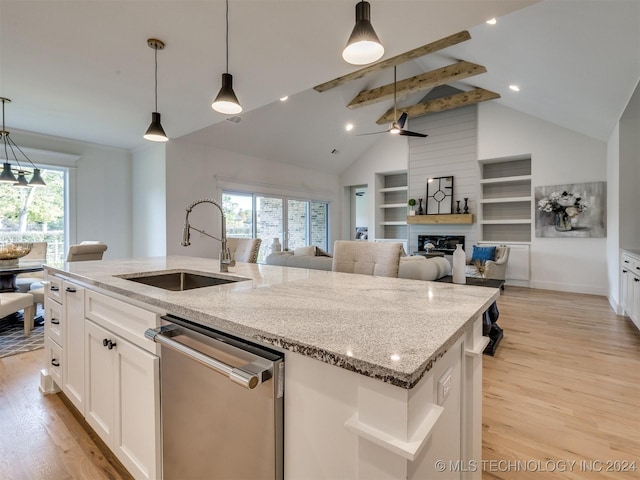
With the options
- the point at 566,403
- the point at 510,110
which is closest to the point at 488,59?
the point at 510,110

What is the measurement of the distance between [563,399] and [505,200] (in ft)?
16.6

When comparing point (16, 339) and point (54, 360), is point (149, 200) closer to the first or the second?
point (16, 339)

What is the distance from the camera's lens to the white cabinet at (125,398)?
1.19m

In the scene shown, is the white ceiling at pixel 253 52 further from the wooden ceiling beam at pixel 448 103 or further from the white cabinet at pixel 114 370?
the white cabinet at pixel 114 370

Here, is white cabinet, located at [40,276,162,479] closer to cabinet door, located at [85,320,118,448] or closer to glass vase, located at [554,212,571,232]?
cabinet door, located at [85,320,118,448]

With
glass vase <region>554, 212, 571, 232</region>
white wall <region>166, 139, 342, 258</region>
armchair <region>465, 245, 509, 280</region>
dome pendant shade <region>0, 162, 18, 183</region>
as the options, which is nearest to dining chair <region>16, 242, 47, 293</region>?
dome pendant shade <region>0, 162, 18, 183</region>

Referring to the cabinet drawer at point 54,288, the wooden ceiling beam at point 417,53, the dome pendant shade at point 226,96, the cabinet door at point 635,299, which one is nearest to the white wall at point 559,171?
the cabinet door at point 635,299

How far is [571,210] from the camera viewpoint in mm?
5535

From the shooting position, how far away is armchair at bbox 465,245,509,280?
5.55 meters

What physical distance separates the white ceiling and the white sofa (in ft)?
6.60

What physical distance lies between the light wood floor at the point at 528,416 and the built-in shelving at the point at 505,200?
3.44m

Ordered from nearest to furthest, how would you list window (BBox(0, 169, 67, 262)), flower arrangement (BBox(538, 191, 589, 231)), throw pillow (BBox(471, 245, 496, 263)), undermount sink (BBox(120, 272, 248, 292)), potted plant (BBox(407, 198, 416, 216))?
undermount sink (BBox(120, 272, 248, 292)) < window (BBox(0, 169, 67, 262)) < flower arrangement (BBox(538, 191, 589, 231)) < throw pillow (BBox(471, 245, 496, 263)) < potted plant (BBox(407, 198, 416, 216))

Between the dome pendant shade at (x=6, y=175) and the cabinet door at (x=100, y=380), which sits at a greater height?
the dome pendant shade at (x=6, y=175)

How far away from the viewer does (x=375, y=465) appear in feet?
2.08
